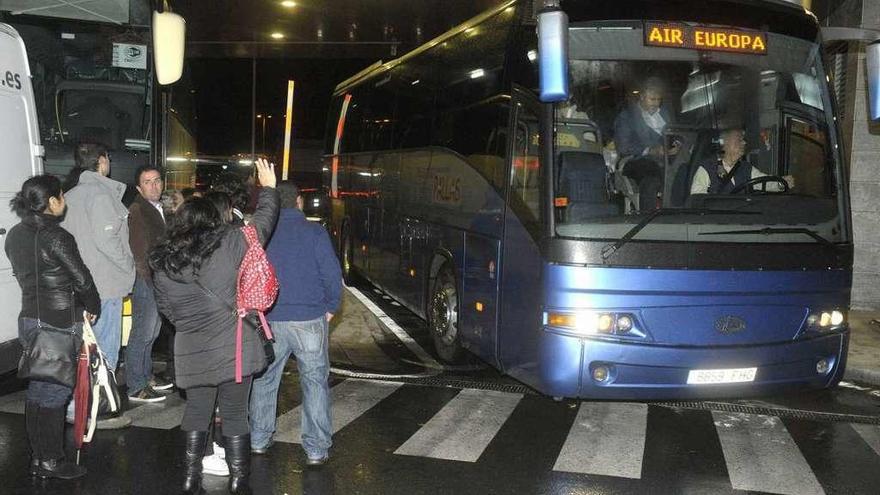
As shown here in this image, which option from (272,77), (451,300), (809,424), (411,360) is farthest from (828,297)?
(272,77)

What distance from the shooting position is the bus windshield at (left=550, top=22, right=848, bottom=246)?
678 cm

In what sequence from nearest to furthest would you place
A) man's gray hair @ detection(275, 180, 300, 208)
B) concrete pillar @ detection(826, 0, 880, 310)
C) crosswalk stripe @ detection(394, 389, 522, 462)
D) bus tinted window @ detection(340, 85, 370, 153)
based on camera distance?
1. man's gray hair @ detection(275, 180, 300, 208)
2. crosswalk stripe @ detection(394, 389, 522, 462)
3. concrete pillar @ detection(826, 0, 880, 310)
4. bus tinted window @ detection(340, 85, 370, 153)

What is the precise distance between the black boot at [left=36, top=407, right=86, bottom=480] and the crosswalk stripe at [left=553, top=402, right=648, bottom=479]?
3.22m

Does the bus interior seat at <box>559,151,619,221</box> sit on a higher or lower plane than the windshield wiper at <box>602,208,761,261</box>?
higher

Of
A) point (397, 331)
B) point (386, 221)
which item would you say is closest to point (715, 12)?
point (397, 331)

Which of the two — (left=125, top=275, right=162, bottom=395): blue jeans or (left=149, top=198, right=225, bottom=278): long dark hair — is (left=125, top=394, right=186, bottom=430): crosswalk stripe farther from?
(left=149, top=198, right=225, bottom=278): long dark hair

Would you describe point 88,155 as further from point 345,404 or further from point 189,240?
point 345,404

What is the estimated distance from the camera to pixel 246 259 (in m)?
5.34

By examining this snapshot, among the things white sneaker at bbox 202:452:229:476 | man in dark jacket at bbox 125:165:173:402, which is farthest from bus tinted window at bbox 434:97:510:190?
white sneaker at bbox 202:452:229:476

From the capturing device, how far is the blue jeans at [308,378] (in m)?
5.97

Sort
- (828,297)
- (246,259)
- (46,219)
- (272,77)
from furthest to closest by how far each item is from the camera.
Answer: (272,77), (828,297), (46,219), (246,259)

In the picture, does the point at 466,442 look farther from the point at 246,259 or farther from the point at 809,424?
the point at 809,424

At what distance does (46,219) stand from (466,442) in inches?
131

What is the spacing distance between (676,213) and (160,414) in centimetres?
439
